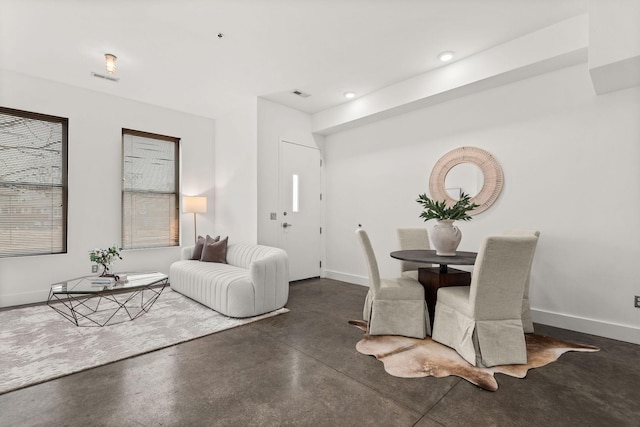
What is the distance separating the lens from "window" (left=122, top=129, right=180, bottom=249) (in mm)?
4754

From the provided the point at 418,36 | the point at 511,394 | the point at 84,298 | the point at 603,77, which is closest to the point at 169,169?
the point at 84,298

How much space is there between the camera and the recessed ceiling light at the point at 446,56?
338cm

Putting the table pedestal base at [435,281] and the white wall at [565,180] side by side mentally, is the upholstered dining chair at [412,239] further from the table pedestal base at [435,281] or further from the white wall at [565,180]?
the table pedestal base at [435,281]

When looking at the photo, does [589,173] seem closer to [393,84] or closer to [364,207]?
[393,84]

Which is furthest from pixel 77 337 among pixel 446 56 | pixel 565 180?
pixel 565 180

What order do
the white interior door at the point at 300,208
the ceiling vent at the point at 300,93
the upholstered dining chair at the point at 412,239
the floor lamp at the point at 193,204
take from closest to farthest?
the upholstered dining chair at the point at 412,239, the ceiling vent at the point at 300,93, the floor lamp at the point at 193,204, the white interior door at the point at 300,208

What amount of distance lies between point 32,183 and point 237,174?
267 cm

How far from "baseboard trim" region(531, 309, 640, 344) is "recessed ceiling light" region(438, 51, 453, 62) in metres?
2.97

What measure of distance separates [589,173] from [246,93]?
432 centimetres

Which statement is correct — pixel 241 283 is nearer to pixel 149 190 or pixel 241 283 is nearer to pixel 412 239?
pixel 412 239

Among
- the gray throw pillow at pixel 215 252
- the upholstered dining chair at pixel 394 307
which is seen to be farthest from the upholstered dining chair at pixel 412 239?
the gray throw pillow at pixel 215 252

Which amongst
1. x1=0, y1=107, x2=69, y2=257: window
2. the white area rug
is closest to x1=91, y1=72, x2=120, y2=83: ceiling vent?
x1=0, y1=107, x2=69, y2=257: window

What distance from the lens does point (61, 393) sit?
1.95 m

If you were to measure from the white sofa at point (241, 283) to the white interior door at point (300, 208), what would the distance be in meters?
Answer: 0.97
